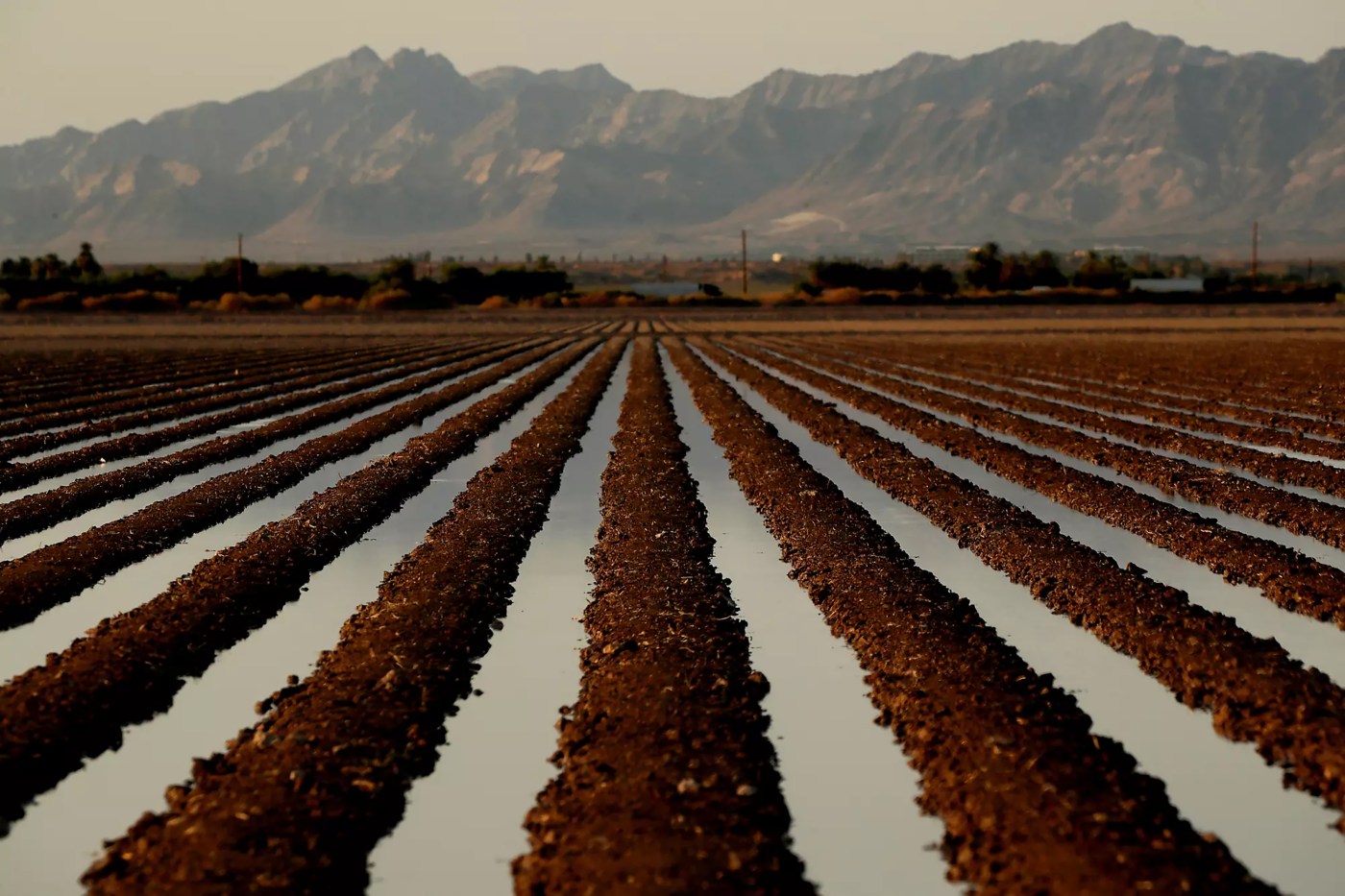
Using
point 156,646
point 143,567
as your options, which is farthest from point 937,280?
point 156,646

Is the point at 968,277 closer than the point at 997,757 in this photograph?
No

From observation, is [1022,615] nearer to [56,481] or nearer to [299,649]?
[299,649]

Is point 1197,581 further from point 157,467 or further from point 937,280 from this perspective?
point 937,280

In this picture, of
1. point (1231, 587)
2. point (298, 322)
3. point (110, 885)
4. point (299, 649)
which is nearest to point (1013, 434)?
point (1231, 587)

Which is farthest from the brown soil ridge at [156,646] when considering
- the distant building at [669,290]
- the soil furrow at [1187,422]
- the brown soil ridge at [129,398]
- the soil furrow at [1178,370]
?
the distant building at [669,290]

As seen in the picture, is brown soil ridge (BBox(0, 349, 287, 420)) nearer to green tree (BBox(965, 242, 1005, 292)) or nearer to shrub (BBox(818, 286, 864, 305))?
shrub (BBox(818, 286, 864, 305))

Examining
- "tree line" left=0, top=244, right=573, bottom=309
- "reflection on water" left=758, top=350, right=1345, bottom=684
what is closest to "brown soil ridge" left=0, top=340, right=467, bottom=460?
"reflection on water" left=758, top=350, right=1345, bottom=684
